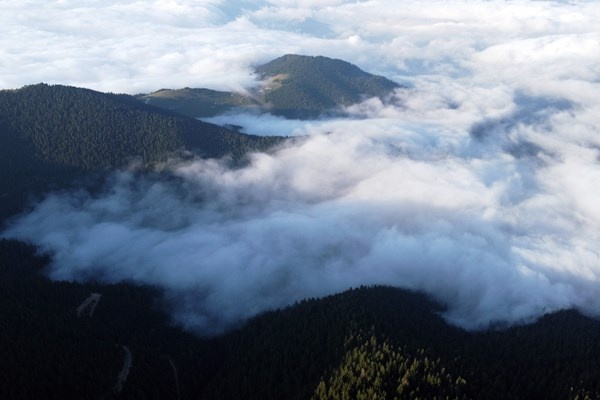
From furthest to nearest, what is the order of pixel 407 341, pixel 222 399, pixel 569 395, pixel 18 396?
pixel 407 341
pixel 222 399
pixel 569 395
pixel 18 396

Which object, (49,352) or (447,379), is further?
(49,352)

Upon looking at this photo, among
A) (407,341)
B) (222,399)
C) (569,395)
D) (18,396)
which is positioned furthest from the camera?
(407,341)

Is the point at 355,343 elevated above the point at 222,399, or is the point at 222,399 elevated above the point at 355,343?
the point at 355,343

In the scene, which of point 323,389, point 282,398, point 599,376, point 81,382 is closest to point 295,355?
point 282,398

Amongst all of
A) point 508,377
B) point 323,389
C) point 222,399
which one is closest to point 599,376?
point 508,377

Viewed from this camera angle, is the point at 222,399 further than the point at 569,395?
Yes

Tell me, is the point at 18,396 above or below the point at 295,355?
above

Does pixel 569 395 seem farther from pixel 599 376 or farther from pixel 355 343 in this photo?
pixel 355 343

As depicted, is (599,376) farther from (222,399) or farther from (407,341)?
(222,399)

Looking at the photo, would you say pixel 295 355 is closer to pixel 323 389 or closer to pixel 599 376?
pixel 323 389
